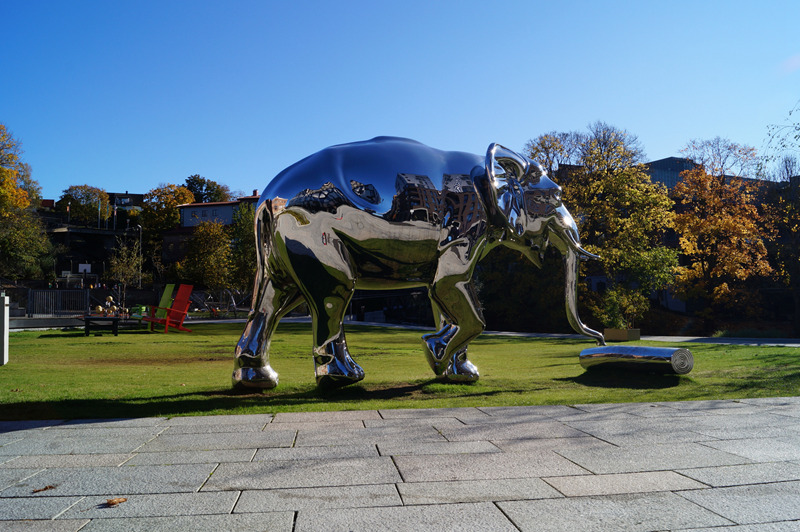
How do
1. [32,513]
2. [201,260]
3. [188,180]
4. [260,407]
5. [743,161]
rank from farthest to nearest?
[188,180], [201,260], [743,161], [260,407], [32,513]

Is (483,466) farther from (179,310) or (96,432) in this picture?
(179,310)

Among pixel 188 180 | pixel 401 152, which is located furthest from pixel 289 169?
pixel 188 180

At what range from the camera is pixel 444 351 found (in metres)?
6.91

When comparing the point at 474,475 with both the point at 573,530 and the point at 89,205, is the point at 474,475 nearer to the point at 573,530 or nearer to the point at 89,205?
the point at 573,530

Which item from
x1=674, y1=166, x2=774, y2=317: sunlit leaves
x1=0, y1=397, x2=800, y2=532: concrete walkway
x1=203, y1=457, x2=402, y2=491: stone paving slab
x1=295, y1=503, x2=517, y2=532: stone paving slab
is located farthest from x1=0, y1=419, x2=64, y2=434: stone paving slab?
x1=674, y1=166, x2=774, y2=317: sunlit leaves

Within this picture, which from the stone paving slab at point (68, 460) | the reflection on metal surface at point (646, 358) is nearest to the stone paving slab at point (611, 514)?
the stone paving slab at point (68, 460)

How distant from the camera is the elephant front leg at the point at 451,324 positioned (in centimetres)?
668

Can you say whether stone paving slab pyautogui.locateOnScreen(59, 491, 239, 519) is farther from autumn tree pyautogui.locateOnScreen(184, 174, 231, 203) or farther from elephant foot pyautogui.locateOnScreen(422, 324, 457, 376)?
autumn tree pyautogui.locateOnScreen(184, 174, 231, 203)

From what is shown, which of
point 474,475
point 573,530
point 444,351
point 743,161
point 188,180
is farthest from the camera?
point 188,180

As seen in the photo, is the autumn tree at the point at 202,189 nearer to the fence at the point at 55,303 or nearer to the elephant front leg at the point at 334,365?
the fence at the point at 55,303

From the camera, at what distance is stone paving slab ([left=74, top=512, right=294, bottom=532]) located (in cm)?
253

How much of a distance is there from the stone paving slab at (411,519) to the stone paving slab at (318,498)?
95 mm

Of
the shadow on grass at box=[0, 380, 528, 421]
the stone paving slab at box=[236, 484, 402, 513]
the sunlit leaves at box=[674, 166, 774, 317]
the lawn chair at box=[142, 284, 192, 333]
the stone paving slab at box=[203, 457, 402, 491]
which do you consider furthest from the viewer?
the sunlit leaves at box=[674, 166, 774, 317]

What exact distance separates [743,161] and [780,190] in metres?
2.66
